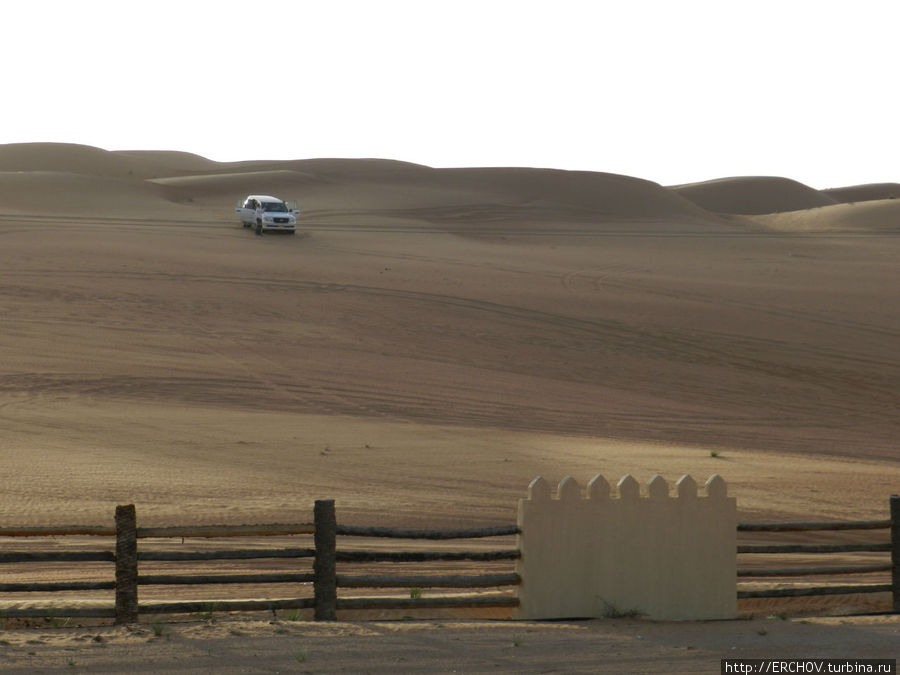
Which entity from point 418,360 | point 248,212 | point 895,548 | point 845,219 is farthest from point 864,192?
point 895,548

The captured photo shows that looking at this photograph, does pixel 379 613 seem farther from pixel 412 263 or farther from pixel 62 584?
pixel 412 263

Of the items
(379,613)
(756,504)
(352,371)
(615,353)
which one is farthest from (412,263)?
(379,613)

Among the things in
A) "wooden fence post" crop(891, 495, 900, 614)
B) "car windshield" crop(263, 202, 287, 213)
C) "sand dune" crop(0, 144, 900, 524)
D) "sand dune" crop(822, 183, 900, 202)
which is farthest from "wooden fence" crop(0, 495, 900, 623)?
"sand dune" crop(822, 183, 900, 202)

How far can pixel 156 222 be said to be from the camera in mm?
51969

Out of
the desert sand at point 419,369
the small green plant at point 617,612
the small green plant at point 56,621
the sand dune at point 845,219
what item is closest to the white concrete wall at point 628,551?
the small green plant at point 617,612

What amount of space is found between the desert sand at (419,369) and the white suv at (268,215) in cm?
88

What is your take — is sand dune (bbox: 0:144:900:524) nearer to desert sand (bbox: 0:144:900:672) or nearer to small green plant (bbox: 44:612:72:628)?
desert sand (bbox: 0:144:900:672)

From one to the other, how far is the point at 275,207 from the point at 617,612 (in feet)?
134

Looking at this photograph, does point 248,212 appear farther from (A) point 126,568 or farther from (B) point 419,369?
(A) point 126,568

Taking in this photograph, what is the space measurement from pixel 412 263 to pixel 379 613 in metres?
31.4

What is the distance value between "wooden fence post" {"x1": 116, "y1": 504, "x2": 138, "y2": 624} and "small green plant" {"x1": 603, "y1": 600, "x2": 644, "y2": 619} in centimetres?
364

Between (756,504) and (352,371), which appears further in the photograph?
(352,371)

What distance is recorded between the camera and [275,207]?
48.2m

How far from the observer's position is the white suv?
154 feet
